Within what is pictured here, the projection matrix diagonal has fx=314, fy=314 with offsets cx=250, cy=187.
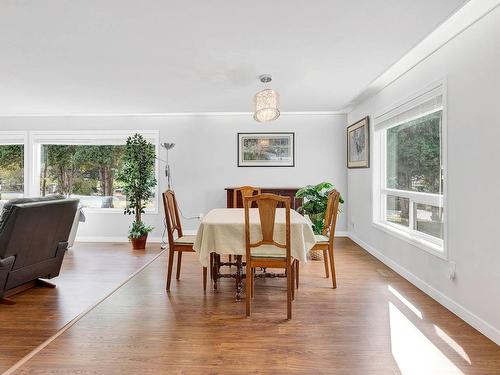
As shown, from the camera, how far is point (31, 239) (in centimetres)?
287

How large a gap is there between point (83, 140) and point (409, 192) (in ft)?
17.8

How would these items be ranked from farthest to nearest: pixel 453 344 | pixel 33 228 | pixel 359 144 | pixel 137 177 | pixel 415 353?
1. pixel 137 177
2. pixel 359 144
3. pixel 33 228
4. pixel 453 344
5. pixel 415 353

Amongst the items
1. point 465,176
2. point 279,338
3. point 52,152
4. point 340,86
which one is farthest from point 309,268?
point 52,152

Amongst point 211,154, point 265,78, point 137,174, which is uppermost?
point 265,78

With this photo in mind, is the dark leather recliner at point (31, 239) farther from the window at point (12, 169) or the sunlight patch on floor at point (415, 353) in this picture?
the window at point (12, 169)

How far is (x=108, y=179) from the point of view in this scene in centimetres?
584

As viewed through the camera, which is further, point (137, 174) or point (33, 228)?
point (137, 174)

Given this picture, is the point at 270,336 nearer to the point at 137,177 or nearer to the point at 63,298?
the point at 63,298

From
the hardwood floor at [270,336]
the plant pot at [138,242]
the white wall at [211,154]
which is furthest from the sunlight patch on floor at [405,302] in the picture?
the plant pot at [138,242]

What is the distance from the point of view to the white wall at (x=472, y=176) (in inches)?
84.4

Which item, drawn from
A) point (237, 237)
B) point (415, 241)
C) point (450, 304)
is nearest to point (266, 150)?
point (415, 241)

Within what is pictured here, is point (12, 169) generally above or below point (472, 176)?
above

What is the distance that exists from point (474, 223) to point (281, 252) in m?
1.47

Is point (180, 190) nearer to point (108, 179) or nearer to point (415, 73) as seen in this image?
point (108, 179)
